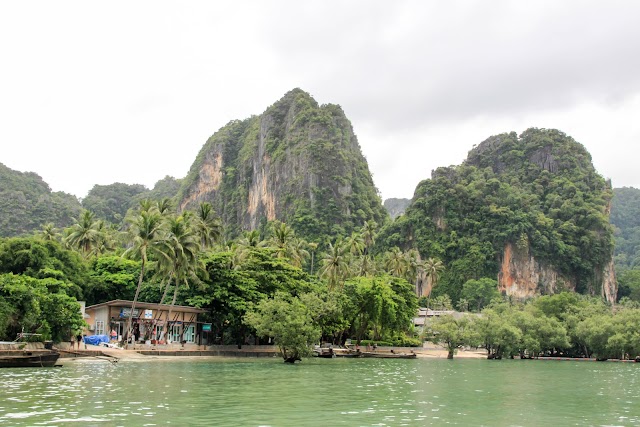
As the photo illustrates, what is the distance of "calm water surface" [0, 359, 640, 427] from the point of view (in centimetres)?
1958

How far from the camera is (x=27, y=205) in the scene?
14062 cm

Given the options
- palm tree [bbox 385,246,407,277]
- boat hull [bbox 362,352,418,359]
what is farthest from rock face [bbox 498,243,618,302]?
boat hull [bbox 362,352,418,359]

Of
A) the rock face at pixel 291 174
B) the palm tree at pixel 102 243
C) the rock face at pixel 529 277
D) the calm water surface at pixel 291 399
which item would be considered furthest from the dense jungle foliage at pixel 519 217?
the calm water surface at pixel 291 399

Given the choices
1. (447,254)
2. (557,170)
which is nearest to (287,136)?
(447,254)

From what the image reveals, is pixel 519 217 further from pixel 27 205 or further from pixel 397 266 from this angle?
pixel 27 205

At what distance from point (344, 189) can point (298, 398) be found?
12668 cm

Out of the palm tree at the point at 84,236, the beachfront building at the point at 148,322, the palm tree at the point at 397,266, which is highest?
the palm tree at the point at 84,236

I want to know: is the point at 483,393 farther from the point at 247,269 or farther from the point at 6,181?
the point at 6,181

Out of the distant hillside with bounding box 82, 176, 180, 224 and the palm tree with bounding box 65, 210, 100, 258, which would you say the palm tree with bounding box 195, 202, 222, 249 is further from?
the distant hillside with bounding box 82, 176, 180, 224

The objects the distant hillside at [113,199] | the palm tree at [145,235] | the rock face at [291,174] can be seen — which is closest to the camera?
the palm tree at [145,235]

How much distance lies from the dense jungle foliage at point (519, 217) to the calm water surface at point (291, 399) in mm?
96685

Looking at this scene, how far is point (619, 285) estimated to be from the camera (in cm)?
14238

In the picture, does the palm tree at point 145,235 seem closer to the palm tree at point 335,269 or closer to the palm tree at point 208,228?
the palm tree at point 208,228

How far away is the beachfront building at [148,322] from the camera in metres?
55.4
